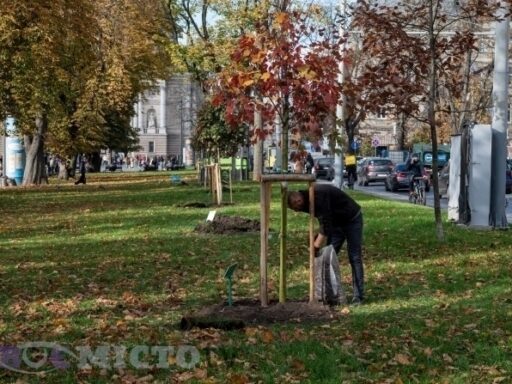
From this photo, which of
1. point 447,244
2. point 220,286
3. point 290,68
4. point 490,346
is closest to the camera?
point 490,346

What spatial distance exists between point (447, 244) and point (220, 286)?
18.7ft

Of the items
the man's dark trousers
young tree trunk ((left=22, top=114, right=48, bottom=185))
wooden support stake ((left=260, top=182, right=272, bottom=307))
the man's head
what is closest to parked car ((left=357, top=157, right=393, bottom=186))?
young tree trunk ((left=22, top=114, right=48, bottom=185))

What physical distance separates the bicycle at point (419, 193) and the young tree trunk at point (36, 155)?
23.3 metres

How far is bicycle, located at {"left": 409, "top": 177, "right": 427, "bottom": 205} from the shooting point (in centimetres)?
3051

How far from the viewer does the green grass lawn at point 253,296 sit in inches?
267

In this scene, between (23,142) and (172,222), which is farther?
(23,142)

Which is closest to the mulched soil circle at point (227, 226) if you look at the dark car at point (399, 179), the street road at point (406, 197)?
the street road at point (406, 197)

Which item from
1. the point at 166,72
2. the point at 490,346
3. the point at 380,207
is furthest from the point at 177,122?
the point at 490,346

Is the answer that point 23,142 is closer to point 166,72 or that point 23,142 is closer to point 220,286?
point 166,72

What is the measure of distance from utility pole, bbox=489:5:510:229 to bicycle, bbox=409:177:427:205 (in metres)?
11.0

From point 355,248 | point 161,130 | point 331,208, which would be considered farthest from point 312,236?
point 161,130

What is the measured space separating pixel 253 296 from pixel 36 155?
41.3 meters

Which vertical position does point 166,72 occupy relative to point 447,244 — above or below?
above

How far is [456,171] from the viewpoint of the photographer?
20.0 metres
